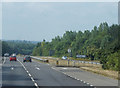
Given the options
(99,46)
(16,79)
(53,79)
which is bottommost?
(53,79)

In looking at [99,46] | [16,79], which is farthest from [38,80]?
[99,46]

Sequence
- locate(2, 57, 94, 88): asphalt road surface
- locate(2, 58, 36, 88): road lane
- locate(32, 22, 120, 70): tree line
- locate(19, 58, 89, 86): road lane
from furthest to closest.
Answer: locate(32, 22, 120, 70): tree line < locate(19, 58, 89, 86): road lane < locate(2, 58, 36, 88): road lane < locate(2, 57, 94, 88): asphalt road surface

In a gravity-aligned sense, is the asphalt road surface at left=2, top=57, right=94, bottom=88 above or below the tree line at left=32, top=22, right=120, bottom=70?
below

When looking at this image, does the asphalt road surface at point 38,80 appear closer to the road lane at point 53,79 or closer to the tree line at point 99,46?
the road lane at point 53,79

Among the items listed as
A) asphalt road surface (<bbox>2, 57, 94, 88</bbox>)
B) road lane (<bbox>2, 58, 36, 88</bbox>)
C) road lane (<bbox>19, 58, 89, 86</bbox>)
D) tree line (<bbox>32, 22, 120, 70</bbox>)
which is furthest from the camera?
tree line (<bbox>32, 22, 120, 70</bbox>)

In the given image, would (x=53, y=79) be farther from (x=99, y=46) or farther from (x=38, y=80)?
(x=99, y=46)

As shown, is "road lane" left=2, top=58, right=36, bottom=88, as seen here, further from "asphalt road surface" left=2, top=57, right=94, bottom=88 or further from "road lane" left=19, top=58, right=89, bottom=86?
"road lane" left=19, top=58, right=89, bottom=86

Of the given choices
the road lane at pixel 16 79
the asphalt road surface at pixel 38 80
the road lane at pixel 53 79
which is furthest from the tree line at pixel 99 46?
the road lane at pixel 16 79

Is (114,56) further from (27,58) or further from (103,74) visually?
(27,58)

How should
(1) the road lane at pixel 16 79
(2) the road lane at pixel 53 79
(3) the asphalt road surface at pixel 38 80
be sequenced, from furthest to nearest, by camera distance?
(2) the road lane at pixel 53 79 < (1) the road lane at pixel 16 79 < (3) the asphalt road surface at pixel 38 80

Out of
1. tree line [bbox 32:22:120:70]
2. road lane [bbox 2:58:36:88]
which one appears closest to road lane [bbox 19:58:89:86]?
road lane [bbox 2:58:36:88]

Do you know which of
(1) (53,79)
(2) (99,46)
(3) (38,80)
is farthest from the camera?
(2) (99,46)

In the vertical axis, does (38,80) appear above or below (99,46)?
below

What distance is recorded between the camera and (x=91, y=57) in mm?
103938
